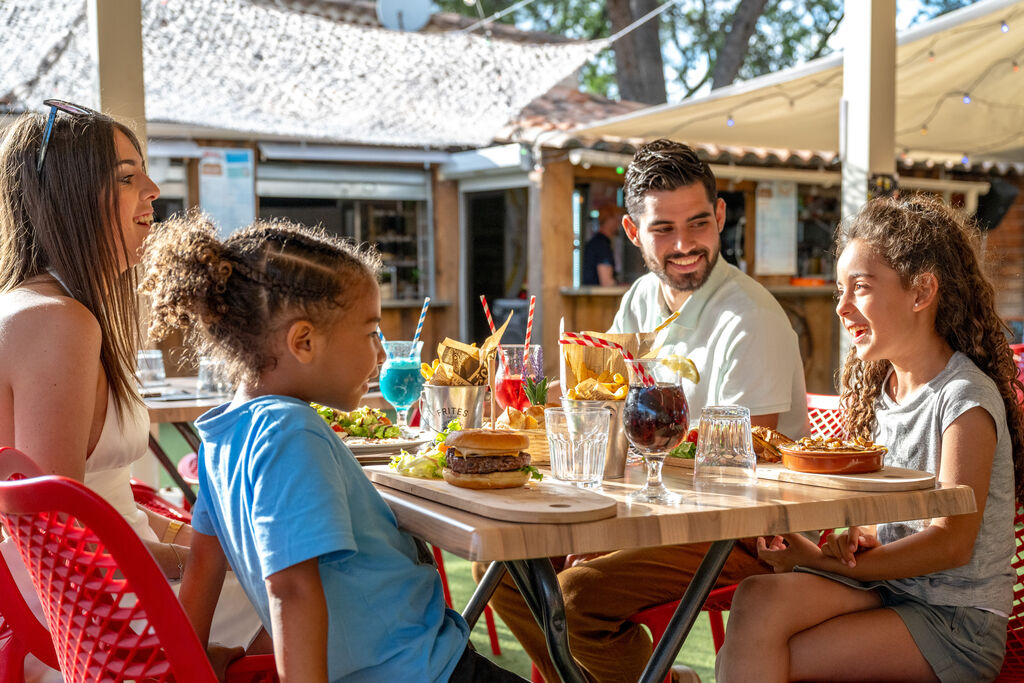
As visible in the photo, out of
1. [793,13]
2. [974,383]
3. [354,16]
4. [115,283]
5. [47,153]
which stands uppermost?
[793,13]

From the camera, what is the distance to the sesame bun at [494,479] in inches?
61.7

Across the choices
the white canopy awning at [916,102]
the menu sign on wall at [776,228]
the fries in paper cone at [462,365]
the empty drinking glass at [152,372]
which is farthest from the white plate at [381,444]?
the menu sign on wall at [776,228]

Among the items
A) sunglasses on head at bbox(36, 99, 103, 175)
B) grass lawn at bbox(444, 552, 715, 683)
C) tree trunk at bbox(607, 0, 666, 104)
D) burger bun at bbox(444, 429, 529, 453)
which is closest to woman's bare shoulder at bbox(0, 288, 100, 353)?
sunglasses on head at bbox(36, 99, 103, 175)

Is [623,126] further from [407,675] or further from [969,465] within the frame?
[407,675]

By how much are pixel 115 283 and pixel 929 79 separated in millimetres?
5634

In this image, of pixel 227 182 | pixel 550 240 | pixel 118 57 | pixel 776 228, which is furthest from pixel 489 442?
pixel 776 228

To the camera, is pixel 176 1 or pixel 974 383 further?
pixel 176 1

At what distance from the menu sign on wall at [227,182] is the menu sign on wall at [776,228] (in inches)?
186

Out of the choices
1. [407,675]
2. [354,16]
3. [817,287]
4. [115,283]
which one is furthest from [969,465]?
[354,16]

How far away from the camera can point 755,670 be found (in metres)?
1.67

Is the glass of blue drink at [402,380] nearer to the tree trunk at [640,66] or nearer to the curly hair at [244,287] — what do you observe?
the curly hair at [244,287]

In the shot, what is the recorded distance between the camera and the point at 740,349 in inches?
97.8

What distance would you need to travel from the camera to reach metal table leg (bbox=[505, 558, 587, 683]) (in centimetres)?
150

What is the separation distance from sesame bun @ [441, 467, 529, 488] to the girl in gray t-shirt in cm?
46
